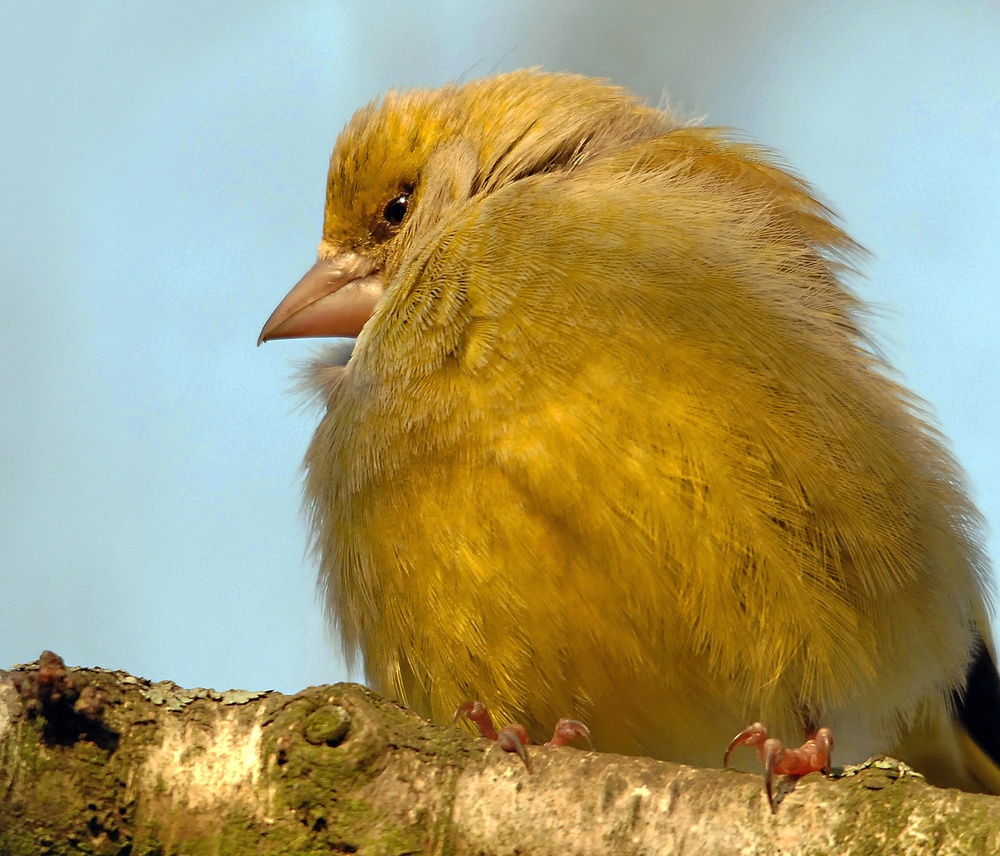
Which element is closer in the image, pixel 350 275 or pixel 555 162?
pixel 555 162

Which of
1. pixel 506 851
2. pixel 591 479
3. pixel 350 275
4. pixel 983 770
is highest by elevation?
pixel 350 275

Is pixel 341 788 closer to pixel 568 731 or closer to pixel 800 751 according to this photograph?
pixel 568 731

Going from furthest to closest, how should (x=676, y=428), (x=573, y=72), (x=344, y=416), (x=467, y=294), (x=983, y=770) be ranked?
(x=573, y=72) → (x=983, y=770) → (x=344, y=416) → (x=467, y=294) → (x=676, y=428)

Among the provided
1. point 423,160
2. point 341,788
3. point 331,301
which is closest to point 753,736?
point 341,788

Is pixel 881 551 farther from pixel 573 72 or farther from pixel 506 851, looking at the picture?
pixel 573 72

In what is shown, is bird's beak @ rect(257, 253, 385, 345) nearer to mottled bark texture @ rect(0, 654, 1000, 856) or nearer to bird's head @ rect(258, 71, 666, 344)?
bird's head @ rect(258, 71, 666, 344)

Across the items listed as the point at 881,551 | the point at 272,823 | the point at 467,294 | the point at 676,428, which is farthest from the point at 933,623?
the point at 272,823
